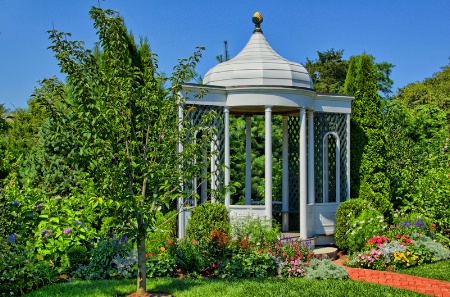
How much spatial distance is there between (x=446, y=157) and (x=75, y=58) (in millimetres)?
12288

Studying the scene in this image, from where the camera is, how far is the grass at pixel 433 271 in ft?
28.7

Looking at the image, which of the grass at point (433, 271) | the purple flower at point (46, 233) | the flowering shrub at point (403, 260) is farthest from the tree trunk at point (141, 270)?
the flowering shrub at point (403, 260)

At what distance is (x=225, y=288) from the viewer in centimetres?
688

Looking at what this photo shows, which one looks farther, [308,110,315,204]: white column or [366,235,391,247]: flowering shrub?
[308,110,315,204]: white column

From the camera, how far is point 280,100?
10.9 metres

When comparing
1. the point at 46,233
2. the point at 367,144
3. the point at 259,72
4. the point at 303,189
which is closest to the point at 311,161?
the point at 303,189

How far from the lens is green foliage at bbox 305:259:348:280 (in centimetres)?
823

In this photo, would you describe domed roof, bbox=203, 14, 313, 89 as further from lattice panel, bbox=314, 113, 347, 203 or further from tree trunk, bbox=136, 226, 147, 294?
tree trunk, bbox=136, 226, 147, 294

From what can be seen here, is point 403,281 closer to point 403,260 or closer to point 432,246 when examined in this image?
point 403,260

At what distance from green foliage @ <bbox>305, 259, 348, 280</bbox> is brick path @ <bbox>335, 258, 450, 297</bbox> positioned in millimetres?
449

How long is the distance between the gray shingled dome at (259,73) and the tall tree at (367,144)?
6.62 ft

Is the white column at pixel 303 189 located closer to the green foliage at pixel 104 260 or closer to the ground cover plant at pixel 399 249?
the ground cover plant at pixel 399 249

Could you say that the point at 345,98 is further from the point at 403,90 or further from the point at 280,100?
the point at 403,90

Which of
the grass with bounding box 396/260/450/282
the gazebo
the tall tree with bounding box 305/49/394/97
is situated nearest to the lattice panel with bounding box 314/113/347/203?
the gazebo
